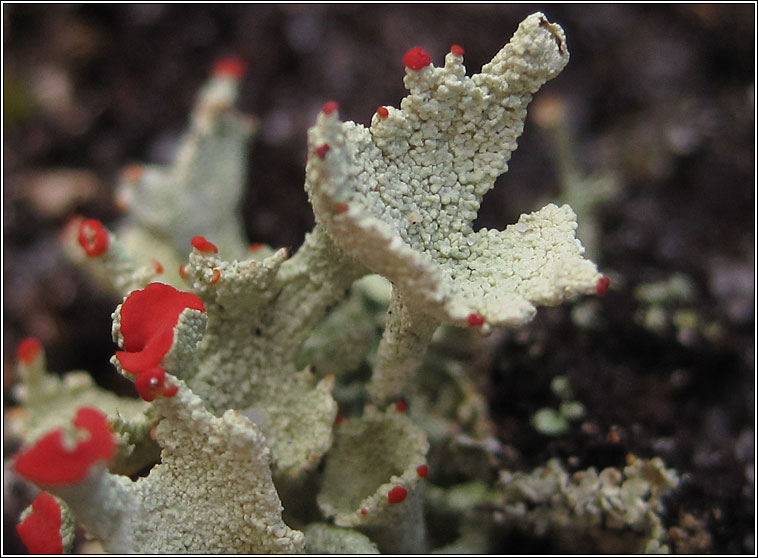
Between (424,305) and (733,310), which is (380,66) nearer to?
(733,310)

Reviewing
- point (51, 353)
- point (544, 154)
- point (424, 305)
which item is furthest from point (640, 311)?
→ point (51, 353)

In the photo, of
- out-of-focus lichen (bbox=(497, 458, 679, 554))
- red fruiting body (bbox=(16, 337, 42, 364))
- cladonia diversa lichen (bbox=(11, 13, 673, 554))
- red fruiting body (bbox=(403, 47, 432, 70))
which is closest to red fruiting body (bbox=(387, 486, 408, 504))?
cladonia diversa lichen (bbox=(11, 13, 673, 554))

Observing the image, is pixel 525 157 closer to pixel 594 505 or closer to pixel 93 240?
pixel 594 505

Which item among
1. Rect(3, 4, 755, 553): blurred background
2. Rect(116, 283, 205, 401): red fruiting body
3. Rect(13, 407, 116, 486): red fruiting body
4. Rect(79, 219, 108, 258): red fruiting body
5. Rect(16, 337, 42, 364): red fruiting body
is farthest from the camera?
Rect(3, 4, 755, 553): blurred background

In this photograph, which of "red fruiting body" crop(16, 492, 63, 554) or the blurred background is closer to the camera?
"red fruiting body" crop(16, 492, 63, 554)

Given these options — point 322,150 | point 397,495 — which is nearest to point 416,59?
point 322,150

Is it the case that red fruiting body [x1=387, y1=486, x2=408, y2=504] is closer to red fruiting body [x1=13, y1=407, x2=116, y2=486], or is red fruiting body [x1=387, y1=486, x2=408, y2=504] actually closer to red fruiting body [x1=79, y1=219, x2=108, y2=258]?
red fruiting body [x1=13, y1=407, x2=116, y2=486]

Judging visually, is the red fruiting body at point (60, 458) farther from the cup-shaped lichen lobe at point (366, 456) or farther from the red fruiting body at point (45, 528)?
the cup-shaped lichen lobe at point (366, 456)
